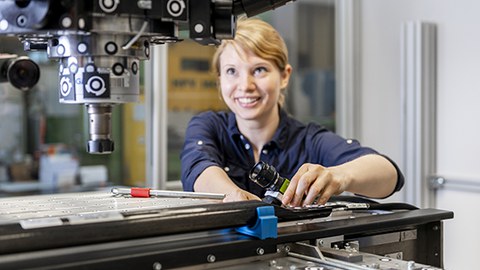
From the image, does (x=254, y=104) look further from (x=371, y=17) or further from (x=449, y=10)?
(x=371, y=17)

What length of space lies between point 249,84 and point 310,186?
1.95 ft

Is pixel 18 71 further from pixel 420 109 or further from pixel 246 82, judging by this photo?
pixel 420 109

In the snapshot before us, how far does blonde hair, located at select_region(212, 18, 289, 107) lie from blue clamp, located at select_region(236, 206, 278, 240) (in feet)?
2.67

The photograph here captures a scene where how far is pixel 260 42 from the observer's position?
1.71m

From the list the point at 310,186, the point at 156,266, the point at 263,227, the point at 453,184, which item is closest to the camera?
the point at 156,266

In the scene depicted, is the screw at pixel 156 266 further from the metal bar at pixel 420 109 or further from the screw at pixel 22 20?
the metal bar at pixel 420 109

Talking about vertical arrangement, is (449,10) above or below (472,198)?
above

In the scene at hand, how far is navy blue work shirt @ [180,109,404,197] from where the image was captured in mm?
1619

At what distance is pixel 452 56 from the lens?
9.18 feet

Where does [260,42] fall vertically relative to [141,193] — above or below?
above

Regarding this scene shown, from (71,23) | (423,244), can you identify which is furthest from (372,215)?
(71,23)

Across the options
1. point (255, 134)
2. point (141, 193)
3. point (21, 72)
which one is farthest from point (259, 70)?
point (21, 72)

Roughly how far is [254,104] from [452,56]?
145cm

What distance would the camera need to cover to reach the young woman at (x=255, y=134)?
1.59 m
